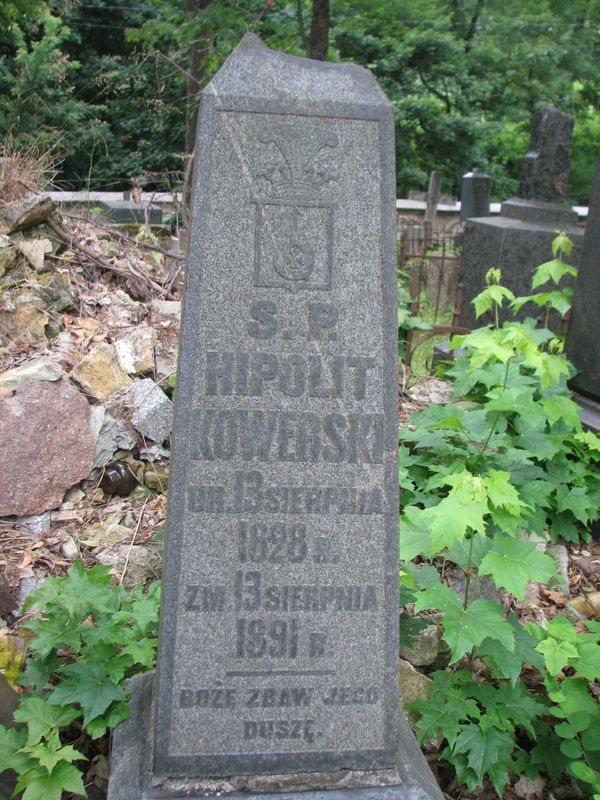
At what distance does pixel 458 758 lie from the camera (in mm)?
2562

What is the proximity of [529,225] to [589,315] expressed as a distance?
3.56 meters

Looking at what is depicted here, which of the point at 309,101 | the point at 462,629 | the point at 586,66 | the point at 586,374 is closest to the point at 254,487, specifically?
the point at 462,629

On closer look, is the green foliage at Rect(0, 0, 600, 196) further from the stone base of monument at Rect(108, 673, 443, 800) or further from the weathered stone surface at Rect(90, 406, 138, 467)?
the stone base of monument at Rect(108, 673, 443, 800)

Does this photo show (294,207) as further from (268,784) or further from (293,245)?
(268,784)

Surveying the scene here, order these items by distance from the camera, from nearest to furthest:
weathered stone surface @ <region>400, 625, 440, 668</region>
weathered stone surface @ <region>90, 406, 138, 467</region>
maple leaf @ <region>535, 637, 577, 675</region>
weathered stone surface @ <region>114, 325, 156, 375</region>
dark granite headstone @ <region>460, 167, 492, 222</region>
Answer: maple leaf @ <region>535, 637, 577, 675</region>, weathered stone surface @ <region>400, 625, 440, 668</region>, weathered stone surface @ <region>90, 406, 138, 467</region>, weathered stone surface @ <region>114, 325, 156, 375</region>, dark granite headstone @ <region>460, 167, 492, 222</region>

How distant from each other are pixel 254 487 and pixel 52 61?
1538 centimetres

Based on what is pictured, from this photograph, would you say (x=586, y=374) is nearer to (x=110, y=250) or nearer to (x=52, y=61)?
(x=110, y=250)

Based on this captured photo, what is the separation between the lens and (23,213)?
183 inches

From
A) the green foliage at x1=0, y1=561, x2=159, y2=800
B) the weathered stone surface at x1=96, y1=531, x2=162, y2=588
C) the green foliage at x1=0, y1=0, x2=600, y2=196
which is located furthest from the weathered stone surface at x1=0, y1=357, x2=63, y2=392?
the green foliage at x1=0, y1=0, x2=600, y2=196

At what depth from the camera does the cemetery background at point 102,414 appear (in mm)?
3332

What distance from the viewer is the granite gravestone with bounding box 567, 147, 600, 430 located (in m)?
4.66

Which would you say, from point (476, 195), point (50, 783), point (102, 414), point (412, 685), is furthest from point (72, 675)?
point (476, 195)

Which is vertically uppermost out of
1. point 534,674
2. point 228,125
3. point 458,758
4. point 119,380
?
point 228,125

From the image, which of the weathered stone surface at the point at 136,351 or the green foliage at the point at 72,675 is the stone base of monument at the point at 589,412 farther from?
the green foliage at the point at 72,675
